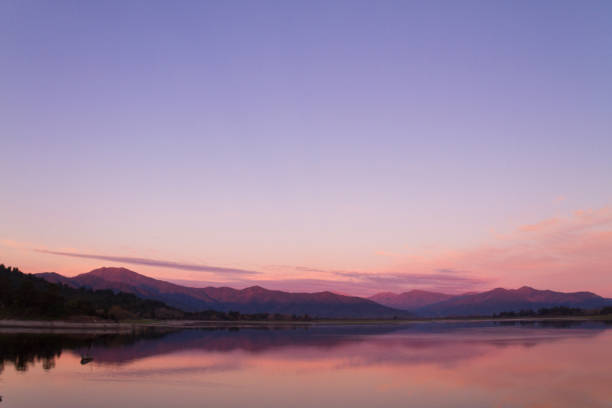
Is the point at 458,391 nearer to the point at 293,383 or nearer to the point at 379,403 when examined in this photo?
the point at 379,403

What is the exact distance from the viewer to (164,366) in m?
36.4

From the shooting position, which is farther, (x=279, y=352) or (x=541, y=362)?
(x=279, y=352)

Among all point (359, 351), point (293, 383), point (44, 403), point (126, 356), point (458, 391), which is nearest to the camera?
point (44, 403)

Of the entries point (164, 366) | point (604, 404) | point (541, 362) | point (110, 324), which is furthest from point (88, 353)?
point (110, 324)

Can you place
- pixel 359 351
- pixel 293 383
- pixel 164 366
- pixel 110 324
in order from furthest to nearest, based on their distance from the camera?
pixel 110 324 < pixel 359 351 < pixel 164 366 < pixel 293 383

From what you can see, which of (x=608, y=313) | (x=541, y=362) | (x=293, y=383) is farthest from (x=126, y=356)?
(x=608, y=313)

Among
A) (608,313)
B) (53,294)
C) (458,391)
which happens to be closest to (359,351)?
(458,391)

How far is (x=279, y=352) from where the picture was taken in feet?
162

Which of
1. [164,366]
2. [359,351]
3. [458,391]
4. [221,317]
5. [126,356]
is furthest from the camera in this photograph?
[221,317]

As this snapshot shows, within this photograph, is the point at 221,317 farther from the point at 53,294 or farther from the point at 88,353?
the point at 88,353

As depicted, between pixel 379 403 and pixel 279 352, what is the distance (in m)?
27.0

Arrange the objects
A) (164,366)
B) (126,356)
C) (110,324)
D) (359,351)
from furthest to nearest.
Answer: (110,324) < (359,351) < (126,356) < (164,366)

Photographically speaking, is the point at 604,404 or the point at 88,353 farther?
the point at 88,353

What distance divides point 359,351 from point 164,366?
2021 cm
